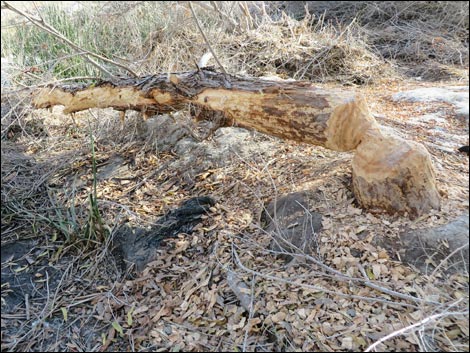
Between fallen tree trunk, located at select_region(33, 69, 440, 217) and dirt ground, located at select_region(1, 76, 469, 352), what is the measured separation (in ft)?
0.45

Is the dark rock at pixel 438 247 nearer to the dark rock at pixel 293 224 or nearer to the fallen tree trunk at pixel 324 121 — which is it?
the fallen tree trunk at pixel 324 121

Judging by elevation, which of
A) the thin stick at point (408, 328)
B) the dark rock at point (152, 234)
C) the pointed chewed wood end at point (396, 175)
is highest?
the pointed chewed wood end at point (396, 175)

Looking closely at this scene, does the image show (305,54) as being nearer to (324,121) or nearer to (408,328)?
(324,121)

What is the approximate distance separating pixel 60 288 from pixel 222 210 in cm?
113

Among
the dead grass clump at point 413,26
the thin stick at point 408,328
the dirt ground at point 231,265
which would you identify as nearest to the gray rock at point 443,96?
the dirt ground at point 231,265

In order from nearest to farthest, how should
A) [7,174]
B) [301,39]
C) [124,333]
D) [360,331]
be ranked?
[360,331] < [124,333] < [7,174] < [301,39]

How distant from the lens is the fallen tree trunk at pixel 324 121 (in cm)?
224

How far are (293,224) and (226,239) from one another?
0.44m

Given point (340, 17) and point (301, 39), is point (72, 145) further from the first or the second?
point (340, 17)

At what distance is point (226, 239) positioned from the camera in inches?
106

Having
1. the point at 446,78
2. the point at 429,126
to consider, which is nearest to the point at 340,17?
the point at 446,78

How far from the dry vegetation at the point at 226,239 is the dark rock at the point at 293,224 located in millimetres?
62

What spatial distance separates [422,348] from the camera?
1799mm

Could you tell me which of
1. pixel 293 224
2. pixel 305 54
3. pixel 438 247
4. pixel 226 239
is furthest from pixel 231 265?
pixel 305 54
